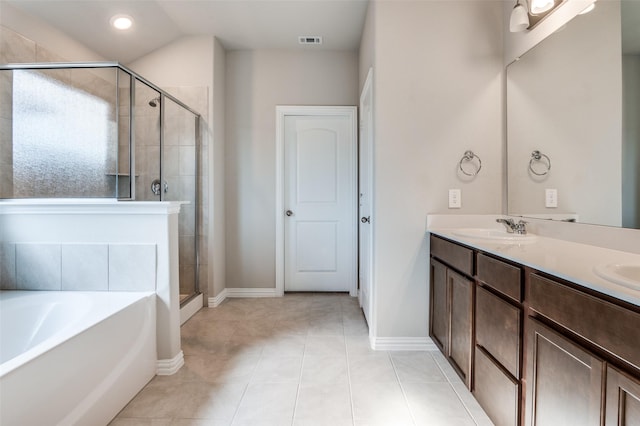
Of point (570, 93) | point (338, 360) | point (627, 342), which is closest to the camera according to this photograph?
point (627, 342)

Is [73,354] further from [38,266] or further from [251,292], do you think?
[251,292]

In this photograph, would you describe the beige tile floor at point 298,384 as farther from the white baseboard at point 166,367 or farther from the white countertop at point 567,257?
the white countertop at point 567,257

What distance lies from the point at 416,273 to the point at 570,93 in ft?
4.34

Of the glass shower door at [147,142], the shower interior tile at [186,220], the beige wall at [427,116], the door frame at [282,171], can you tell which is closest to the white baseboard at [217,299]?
the door frame at [282,171]

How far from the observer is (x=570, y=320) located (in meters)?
0.90

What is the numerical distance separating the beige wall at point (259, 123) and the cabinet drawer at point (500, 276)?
2295 millimetres

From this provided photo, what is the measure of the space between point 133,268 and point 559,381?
207 centimetres

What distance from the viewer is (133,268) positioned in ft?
6.13

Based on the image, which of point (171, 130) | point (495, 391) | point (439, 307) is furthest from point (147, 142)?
point (495, 391)

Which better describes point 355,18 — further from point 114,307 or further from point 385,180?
point 114,307

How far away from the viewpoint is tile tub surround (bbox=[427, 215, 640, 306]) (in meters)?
0.81

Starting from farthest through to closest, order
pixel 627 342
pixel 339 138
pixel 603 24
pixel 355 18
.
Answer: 1. pixel 339 138
2. pixel 355 18
3. pixel 603 24
4. pixel 627 342

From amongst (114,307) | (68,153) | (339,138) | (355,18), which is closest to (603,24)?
(355,18)

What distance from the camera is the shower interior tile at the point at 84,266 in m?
1.87
